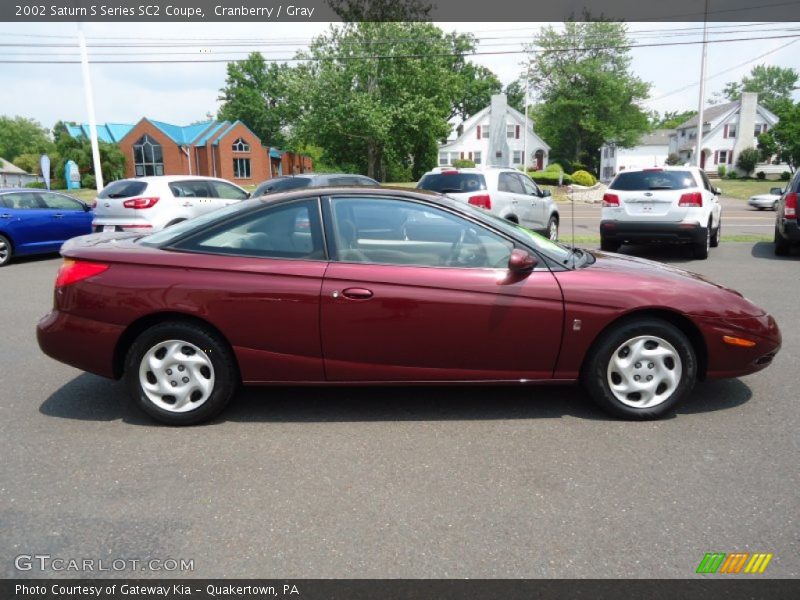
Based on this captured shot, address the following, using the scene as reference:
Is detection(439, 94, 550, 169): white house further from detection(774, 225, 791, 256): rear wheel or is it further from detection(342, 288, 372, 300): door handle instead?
detection(342, 288, 372, 300): door handle

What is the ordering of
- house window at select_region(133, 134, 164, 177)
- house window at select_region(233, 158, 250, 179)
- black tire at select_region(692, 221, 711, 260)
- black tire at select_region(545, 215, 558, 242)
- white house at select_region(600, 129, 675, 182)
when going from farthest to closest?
white house at select_region(600, 129, 675, 182), house window at select_region(233, 158, 250, 179), house window at select_region(133, 134, 164, 177), black tire at select_region(545, 215, 558, 242), black tire at select_region(692, 221, 711, 260)

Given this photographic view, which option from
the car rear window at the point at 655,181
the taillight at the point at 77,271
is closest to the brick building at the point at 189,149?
the car rear window at the point at 655,181

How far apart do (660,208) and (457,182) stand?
3702mm

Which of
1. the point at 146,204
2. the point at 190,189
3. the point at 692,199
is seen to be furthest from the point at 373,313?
the point at 190,189

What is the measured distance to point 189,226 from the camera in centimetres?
409

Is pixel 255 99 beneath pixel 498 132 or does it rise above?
above

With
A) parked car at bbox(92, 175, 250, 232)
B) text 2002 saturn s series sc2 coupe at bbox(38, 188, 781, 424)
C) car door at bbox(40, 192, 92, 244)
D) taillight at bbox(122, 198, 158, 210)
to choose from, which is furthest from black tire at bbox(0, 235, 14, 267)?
text 2002 saturn s series sc2 coupe at bbox(38, 188, 781, 424)

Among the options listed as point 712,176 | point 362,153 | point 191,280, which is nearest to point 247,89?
point 362,153

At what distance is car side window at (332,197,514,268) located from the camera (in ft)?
12.7

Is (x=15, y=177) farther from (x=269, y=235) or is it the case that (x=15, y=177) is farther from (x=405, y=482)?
(x=405, y=482)

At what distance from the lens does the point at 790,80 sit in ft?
352

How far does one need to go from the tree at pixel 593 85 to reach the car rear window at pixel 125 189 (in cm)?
6008

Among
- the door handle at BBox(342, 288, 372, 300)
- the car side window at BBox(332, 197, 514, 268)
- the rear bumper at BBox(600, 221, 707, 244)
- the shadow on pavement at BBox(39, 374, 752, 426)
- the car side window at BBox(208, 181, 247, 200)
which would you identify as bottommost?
the shadow on pavement at BBox(39, 374, 752, 426)

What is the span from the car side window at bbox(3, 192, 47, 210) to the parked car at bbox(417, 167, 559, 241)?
7708 mm
